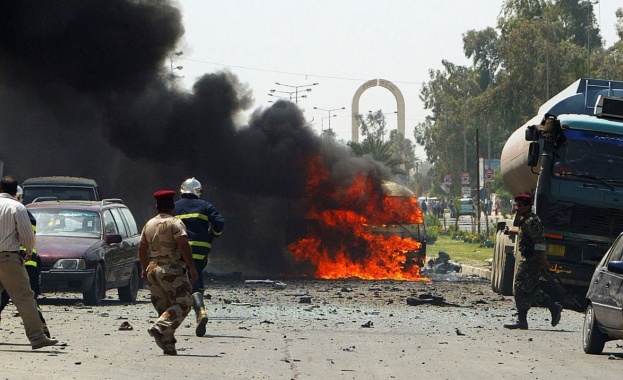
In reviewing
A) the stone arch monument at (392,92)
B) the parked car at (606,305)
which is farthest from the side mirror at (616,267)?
the stone arch monument at (392,92)

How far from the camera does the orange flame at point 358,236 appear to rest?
28891mm

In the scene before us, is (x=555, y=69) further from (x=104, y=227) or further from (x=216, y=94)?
(x=104, y=227)

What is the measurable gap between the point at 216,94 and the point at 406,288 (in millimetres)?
13061

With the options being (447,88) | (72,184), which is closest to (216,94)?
(72,184)

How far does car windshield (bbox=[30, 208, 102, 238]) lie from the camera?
19344 millimetres

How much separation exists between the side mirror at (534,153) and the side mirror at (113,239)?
22.2ft

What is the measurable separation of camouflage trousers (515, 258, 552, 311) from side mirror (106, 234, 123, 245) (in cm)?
640

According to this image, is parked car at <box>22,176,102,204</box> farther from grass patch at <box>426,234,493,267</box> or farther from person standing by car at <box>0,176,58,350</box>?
person standing by car at <box>0,176,58,350</box>

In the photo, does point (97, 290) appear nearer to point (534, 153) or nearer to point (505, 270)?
point (534, 153)

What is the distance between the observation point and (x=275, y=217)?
31.1 m

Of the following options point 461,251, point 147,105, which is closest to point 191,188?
point 147,105

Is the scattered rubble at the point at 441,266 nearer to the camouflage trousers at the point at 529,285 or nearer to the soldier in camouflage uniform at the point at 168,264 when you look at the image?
the camouflage trousers at the point at 529,285

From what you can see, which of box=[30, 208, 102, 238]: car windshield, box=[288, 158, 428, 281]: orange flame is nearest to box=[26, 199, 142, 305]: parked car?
box=[30, 208, 102, 238]: car windshield

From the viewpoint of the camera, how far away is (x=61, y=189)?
27.5m
